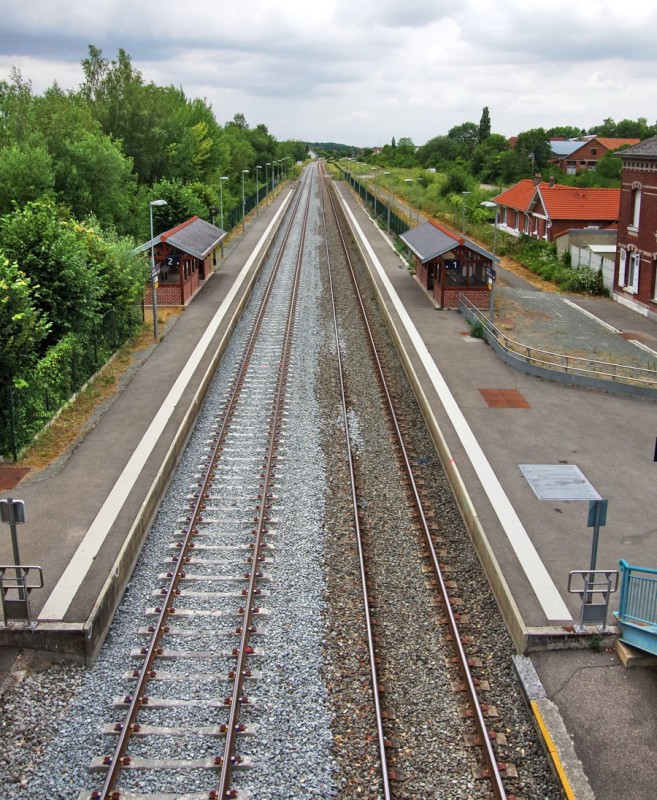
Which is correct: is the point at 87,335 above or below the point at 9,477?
above

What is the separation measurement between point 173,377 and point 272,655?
1312 cm

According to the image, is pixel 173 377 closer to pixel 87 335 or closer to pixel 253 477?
pixel 87 335

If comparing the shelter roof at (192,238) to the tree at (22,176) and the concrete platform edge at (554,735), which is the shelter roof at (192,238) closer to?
the tree at (22,176)

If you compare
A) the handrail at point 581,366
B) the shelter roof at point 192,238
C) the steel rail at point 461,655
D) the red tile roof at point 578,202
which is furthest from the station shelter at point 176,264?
the red tile roof at point 578,202

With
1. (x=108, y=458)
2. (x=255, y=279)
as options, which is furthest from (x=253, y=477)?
(x=255, y=279)

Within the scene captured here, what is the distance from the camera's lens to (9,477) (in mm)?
16375

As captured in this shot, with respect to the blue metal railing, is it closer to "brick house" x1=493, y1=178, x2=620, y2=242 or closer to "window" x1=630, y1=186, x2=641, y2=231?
"window" x1=630, y1=186, x2=641, y2=231

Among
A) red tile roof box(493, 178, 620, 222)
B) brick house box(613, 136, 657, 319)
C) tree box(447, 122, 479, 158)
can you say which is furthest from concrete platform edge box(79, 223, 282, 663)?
tree box(447, 122, 479, 158)

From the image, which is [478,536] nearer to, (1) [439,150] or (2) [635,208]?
(2) [635,208]

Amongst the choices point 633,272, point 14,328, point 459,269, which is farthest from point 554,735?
point 633,272

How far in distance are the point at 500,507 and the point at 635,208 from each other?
2427 centimetres

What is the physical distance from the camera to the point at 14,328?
17.5 metres

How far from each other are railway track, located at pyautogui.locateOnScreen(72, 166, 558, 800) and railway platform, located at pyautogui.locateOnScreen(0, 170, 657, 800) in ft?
2.19

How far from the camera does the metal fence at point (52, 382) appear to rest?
56.9 feet
